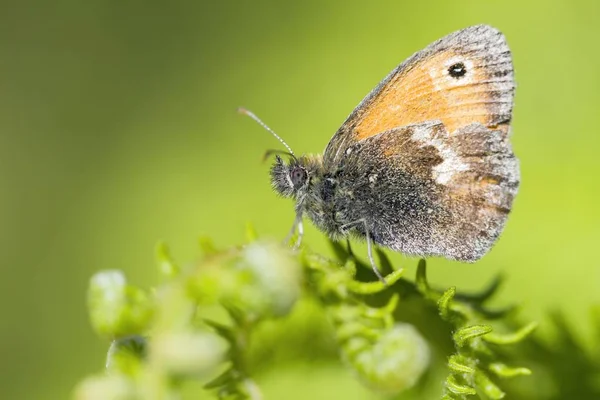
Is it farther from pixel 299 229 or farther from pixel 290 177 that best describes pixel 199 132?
pixel 299 229

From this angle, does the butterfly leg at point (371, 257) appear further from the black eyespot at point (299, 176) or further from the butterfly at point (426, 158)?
the black eyespot at point (299, 176)

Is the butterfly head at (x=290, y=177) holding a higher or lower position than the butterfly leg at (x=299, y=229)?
higher

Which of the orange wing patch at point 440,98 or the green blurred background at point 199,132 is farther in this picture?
the green blurred background at point 199,132

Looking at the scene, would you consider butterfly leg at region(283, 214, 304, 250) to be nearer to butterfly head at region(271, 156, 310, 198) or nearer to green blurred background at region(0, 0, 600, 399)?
butterfly head at region(271, 156, 310, 198)

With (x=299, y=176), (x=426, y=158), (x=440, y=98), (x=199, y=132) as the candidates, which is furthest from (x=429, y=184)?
(x=199, y=132)

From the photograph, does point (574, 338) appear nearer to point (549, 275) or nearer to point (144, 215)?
point (549, 275)

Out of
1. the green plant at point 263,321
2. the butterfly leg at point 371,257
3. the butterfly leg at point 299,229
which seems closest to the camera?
the green plant at point 263,321

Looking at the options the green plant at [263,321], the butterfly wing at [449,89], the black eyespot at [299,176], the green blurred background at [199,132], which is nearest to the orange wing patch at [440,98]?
the butterfly wing at [449,89]

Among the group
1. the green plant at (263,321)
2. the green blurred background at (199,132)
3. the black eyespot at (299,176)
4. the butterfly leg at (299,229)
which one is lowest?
the green plant at (263,321)
